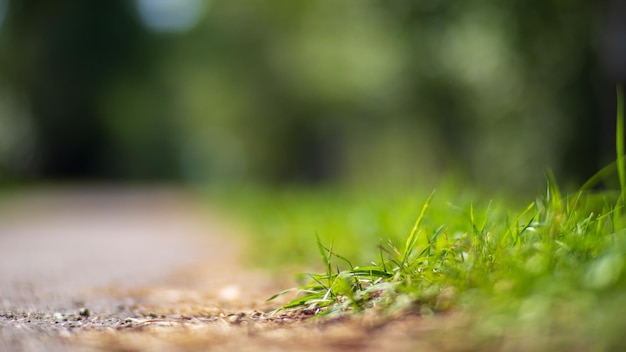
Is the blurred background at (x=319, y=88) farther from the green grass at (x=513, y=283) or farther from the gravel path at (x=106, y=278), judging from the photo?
the green grass at (x=513, y=283)

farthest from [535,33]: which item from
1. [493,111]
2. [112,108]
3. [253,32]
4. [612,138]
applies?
[112,108]

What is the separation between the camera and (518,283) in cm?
135

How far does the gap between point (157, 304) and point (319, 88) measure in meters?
17.1

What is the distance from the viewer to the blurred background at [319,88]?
7.64m

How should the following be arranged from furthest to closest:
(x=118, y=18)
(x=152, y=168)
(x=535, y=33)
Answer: (x=152, y=168) < (x=118, y=18) < (x=535, y=33)

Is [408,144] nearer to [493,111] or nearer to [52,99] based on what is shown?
[493,111]

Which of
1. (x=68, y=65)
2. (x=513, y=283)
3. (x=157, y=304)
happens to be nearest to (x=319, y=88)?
(x=68, y=65)

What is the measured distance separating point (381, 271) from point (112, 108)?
19.1 metres

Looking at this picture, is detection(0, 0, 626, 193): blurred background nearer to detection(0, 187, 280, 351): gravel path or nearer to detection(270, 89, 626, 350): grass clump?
detection(0, 187, 280, 351): gravel path

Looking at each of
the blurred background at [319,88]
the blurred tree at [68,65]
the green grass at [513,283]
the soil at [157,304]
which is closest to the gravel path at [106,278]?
the soil at [157,304]

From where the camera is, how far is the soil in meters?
1.40

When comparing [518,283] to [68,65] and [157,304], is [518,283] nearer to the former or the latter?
[157,304]

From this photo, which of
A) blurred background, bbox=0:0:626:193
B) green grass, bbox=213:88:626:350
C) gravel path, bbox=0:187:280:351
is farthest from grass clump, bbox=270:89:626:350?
blurred background, bbox=0:0:626:193

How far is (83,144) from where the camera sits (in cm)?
1925
